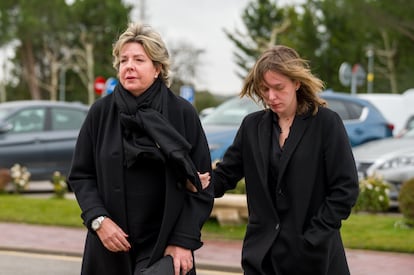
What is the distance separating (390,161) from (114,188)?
930 cm

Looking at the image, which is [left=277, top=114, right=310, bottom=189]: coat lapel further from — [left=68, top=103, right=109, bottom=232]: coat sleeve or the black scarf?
[left=68, top=103, right=109, bottom=232]: coat sleeve

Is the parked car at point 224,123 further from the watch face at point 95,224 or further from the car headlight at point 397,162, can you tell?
the watch face at point 95,224

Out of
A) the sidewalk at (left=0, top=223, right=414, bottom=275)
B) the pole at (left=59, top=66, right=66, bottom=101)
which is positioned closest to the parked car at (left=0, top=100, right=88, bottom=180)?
the sidewalk at (left=0, top=223, right=414, bottom=275)

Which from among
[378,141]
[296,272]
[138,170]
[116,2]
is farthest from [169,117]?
[116,2]

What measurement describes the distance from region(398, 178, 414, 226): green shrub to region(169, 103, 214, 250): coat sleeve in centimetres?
626

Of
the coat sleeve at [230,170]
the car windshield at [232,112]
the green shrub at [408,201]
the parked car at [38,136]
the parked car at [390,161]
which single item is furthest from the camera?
the parked car at [38,136]

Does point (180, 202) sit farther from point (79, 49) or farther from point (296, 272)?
point (79, 49)

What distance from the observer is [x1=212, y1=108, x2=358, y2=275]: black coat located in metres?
4.12

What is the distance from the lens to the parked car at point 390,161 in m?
12.5

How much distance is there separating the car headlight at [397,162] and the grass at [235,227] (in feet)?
2.56

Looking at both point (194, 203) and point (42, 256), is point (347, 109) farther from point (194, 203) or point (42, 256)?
point (194, 203)

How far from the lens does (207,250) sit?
941 centimetres

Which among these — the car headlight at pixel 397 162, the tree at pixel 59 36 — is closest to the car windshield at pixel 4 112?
the car headlight at pixel 397 162

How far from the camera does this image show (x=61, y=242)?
9898 millimetres
